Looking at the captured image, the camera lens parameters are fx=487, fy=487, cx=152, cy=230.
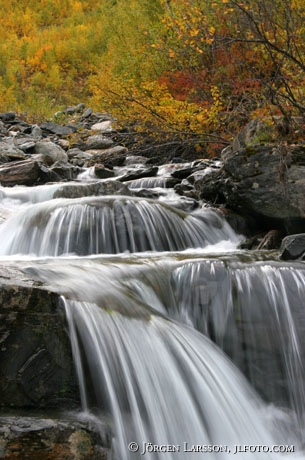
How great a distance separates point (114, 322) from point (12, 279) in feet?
2.99

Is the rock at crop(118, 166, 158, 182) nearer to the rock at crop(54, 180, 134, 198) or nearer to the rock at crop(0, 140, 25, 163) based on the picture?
the rock at crop(54, 180, 134, 198)

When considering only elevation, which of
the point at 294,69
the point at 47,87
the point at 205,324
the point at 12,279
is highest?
the point at 47,87

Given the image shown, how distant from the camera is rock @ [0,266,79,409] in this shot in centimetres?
329

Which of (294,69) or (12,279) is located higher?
(294,69)

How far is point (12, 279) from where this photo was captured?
361 centimetres

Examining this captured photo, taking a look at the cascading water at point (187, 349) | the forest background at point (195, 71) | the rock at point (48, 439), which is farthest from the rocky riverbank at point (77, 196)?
the forest background at point (195, 71)

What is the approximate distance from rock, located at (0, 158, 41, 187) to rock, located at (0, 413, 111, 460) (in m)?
8.52

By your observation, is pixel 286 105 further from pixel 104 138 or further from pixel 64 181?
pixel 104 138

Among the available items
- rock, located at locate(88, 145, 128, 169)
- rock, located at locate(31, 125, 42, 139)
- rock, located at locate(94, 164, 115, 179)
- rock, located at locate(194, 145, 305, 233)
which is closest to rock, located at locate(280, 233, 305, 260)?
rock, located at locate(194, 145, 305, 233)

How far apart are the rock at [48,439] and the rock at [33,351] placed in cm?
20

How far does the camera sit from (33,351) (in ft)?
11.1

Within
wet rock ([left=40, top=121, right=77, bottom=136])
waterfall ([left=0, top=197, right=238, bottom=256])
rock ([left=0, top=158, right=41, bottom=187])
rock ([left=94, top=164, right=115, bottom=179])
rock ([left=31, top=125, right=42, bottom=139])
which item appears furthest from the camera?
wet rock ([left=40, top=121, right=77, bottom=136])

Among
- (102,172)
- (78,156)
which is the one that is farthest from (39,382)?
(78,156)

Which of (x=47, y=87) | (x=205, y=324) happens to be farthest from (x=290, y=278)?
(x=47, y=87)
